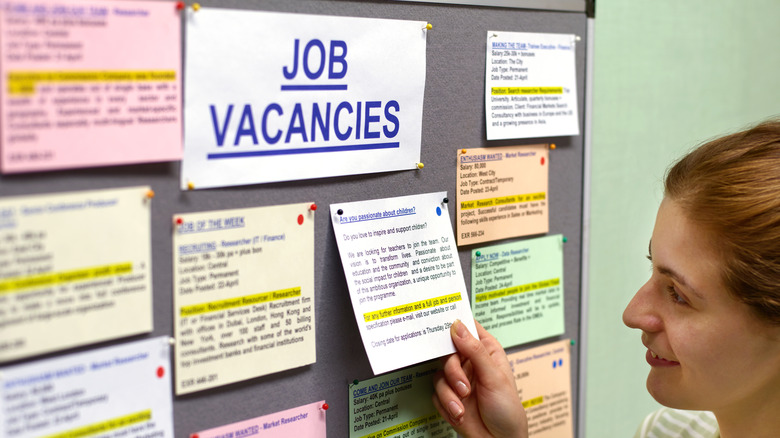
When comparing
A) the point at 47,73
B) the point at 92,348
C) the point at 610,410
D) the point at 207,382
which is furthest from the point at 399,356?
the point at 610,410

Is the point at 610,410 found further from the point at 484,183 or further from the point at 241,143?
the point at 241,143

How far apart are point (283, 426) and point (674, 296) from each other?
0.46 metres

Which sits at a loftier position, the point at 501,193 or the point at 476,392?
the point at 501,193

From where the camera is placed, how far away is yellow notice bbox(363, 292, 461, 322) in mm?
Answer: 706

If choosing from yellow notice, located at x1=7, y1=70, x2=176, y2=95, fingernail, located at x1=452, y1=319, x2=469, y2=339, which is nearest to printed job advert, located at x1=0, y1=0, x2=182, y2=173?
yellow notice, located at x1=7, y1=70, x2=176, y2=95

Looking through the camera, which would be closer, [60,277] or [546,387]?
[60,277]

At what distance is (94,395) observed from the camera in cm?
56

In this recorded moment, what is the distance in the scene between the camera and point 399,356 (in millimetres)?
723

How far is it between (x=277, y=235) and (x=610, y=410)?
2.64 feet

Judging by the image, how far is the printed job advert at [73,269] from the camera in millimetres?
507

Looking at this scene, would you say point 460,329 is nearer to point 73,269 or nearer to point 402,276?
point 402,276

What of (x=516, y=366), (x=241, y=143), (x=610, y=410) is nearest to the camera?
(x=241, y=143)

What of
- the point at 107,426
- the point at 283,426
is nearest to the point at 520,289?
the point at 283,426

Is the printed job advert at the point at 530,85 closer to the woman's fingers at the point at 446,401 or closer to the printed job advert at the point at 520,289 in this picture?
the printed job advert at the point at 520,289
